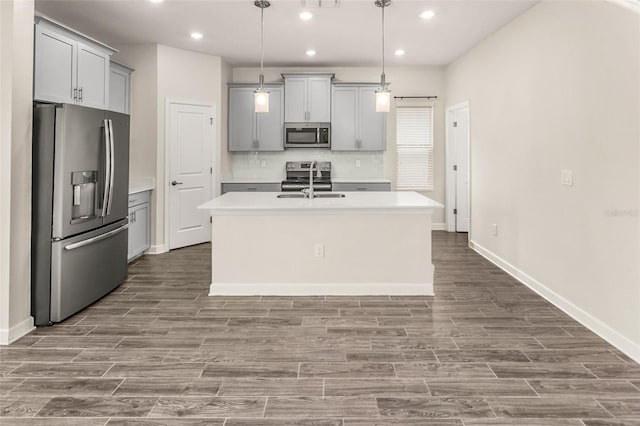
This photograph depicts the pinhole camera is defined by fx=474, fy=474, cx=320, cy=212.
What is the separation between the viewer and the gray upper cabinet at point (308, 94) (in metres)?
7.15

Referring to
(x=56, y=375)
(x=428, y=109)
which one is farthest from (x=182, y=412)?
(x=428, y=109)

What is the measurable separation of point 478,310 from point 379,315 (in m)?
0.79

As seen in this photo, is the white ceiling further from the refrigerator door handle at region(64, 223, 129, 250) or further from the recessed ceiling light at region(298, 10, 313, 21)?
the refrigerator door handle at region(64, 223, 129, 250)

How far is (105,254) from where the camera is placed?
4.04 m

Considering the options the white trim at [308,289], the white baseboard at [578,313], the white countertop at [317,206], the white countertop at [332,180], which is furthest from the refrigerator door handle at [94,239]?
the white baseboard at [578,313]

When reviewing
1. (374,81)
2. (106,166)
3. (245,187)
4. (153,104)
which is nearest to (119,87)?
(153,104)

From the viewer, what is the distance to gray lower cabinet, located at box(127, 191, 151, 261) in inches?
214

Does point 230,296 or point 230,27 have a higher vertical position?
point 230,27

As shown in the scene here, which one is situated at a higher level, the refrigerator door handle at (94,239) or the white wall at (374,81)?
the white wall at (374,81)

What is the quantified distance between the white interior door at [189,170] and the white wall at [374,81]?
0.89m

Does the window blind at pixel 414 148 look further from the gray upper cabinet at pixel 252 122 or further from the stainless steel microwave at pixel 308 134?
the gray upper cabinet at pixel 252 122

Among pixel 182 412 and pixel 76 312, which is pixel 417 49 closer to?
pixel 76 312

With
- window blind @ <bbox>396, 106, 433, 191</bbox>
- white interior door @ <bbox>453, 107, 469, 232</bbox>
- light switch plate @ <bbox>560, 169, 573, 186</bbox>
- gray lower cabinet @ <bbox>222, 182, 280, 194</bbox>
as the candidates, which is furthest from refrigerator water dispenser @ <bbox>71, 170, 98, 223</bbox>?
white interior door @ <bbox>453, 107, 469, 232</bbox>

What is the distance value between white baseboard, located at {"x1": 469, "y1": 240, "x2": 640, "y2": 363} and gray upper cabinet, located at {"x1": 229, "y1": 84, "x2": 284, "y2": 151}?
12.2 feet
